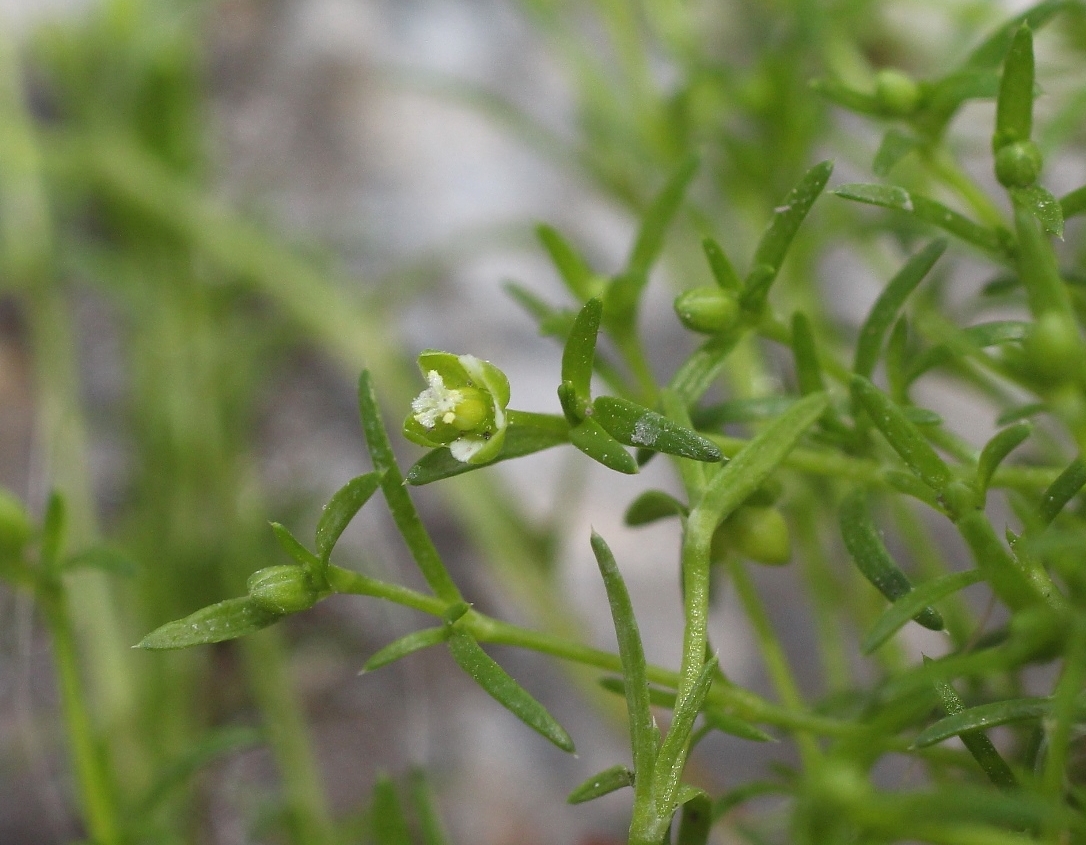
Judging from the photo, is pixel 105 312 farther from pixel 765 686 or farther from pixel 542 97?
pixel 765 686

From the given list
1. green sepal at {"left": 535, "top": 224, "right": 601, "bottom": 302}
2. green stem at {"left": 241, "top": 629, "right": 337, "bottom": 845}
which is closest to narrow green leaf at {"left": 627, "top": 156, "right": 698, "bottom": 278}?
green sepal at {"left": 535, "top": 224, "right": 601, "bottom": 302}

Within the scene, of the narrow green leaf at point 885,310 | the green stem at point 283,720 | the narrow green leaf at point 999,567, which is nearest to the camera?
the narrow green leaf at point 999,567

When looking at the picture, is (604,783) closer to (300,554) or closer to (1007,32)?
(300,554)

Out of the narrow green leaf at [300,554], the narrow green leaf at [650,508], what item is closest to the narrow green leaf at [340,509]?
the narrow green leaf at [300,554]

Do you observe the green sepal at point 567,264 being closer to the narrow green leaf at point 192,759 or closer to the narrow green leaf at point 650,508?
the narrow green leaf at point 650,508

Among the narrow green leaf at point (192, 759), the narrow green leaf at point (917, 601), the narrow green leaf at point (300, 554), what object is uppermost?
the narrow green leaf at point (300, 554)

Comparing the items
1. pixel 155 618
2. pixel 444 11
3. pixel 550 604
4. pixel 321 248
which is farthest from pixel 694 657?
pixel 444 11

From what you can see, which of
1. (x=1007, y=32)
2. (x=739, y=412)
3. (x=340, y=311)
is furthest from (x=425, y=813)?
(x=340, y=311)
